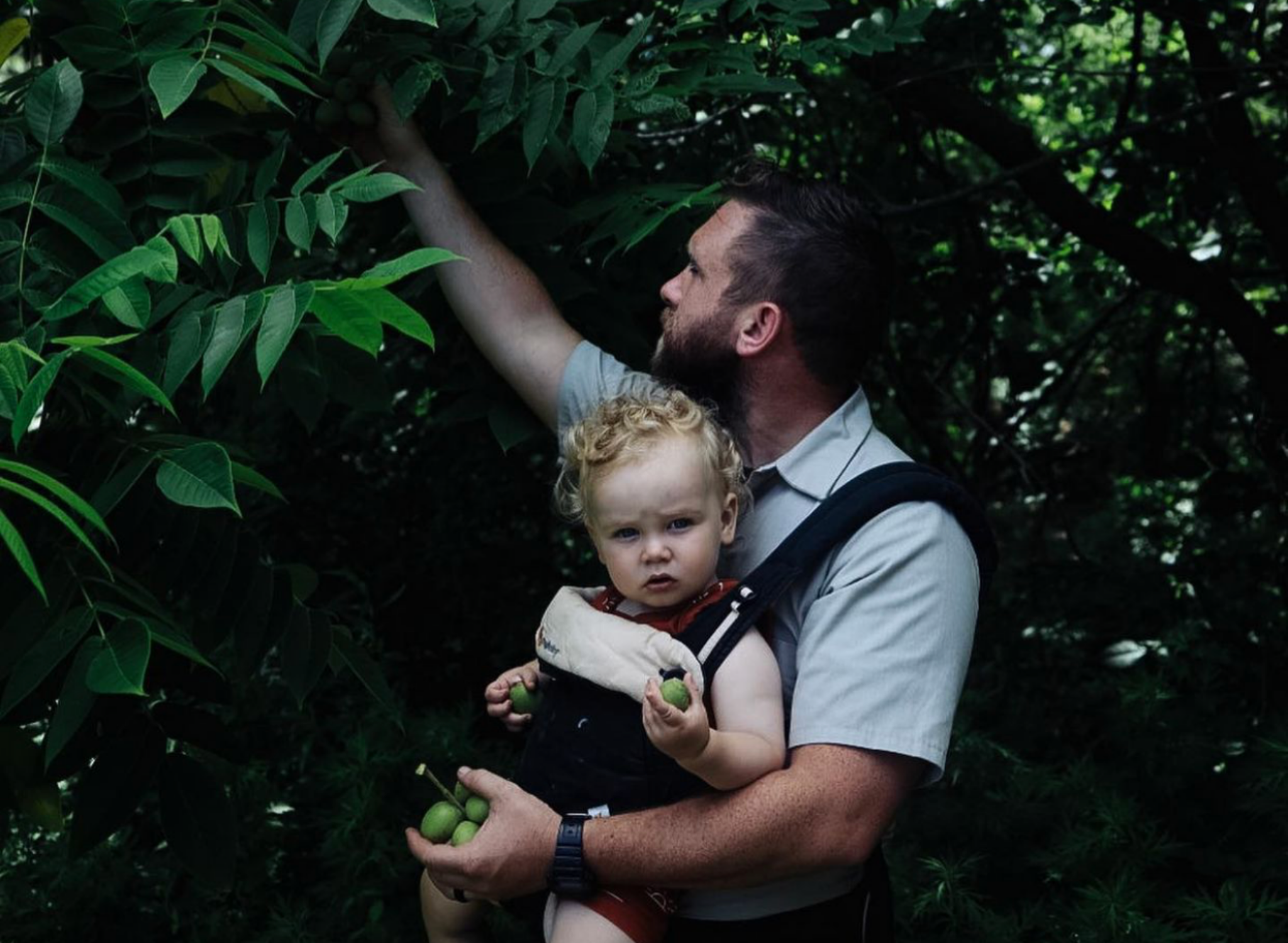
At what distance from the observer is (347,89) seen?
2.66 meters

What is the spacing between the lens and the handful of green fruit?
88.4 inches

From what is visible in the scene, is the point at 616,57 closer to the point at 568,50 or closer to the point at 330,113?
the point at 568,50

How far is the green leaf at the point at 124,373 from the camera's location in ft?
6.07

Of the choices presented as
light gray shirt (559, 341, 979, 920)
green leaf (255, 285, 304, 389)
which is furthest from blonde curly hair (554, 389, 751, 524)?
green leaf (255, 285, 304, 389)

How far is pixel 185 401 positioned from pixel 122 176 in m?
1.74

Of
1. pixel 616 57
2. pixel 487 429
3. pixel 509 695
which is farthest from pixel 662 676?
pixel 487 429

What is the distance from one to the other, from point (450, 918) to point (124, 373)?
3.33 feet

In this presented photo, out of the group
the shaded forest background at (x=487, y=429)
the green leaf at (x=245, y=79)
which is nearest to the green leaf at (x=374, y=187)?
the shaded forest background at (x=487, y=429)

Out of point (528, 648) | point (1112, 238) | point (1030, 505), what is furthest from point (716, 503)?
point (1030, 505)

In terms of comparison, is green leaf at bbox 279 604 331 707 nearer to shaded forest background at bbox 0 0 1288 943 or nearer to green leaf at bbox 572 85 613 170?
shaded forest background at bbox 0 0 1288 943

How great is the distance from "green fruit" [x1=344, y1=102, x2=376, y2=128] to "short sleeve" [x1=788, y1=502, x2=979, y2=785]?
1124mm

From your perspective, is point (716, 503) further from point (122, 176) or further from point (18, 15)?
point (18, 15)

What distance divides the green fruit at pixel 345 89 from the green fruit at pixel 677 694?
1.26 m

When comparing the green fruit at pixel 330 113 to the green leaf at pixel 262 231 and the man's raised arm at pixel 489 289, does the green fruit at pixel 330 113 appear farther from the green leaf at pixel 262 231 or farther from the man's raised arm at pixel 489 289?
the green leaf at pixel 262 231
